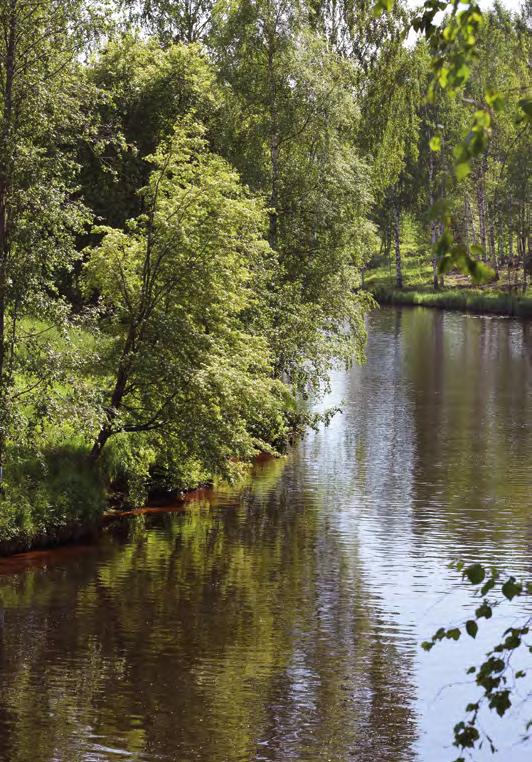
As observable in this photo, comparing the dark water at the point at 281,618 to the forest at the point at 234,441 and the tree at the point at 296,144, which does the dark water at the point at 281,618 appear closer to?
the forest at the point at 234,441

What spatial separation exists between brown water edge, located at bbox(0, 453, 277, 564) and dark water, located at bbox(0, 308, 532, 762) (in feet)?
0.52

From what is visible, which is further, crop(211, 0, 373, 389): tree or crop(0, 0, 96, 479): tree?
crop(211, 0, 373, 389): tree

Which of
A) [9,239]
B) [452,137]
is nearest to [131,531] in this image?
[9,239]

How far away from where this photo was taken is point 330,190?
34.2 meters

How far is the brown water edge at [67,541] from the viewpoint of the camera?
67.0 ft

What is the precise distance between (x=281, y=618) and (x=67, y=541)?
6.18 metres

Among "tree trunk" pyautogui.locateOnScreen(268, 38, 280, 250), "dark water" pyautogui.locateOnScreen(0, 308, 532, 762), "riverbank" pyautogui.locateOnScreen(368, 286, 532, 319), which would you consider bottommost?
"dark water" pyautogui.locateOnScreen(0, 308, 532, 762)

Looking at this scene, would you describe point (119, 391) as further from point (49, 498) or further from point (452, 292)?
point (452, 292)

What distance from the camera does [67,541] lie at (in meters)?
21.8

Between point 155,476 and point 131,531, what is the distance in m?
3.46

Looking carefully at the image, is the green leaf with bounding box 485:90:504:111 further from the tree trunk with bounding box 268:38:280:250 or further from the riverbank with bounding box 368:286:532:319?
the riverbank with bounding box 368:286:532:319

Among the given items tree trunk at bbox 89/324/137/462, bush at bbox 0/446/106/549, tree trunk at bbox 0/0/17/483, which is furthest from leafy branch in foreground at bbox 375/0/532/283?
tree trunk at bbox 89/324/137/462

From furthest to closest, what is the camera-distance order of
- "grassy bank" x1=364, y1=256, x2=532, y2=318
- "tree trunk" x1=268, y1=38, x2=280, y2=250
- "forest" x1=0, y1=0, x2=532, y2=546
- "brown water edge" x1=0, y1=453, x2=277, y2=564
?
1. "grassy bank" x1=364, y1=256, x2=532, y2=318
2. "tree trunk" x1=268, y1=38, x2=280, y2=250
3. "brown water edge" x1=0, y1=453, x2=277, y2=564
4. "forest" x1=0, y1=0, x2=532, y2=546

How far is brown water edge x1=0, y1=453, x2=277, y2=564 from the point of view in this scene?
20422mm
